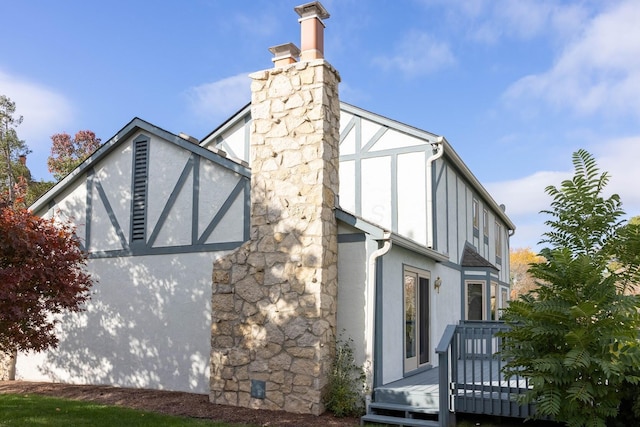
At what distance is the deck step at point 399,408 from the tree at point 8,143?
19.1 m

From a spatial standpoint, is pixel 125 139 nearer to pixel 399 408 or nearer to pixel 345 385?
pixel 345 385

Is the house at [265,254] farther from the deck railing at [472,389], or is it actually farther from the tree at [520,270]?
the tree at [520,270]

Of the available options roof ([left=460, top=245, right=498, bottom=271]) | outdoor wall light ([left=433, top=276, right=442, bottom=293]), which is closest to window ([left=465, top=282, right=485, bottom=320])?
roof ([left=460, top=245, right=498, bottom=271])

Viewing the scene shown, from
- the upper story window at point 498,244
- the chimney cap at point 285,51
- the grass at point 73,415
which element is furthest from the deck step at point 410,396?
the upper story window at point 498,244

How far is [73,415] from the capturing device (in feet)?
27.6

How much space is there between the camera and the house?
8.73 metres

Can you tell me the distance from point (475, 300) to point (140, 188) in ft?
32.2

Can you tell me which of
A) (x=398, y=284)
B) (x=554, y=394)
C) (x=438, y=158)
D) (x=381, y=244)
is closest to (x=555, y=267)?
(x=554, y=394)

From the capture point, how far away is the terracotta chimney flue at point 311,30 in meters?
9.28

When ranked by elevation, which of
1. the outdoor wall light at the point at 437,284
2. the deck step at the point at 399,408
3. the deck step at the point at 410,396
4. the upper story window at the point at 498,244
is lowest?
the deck step at the point at 399,408

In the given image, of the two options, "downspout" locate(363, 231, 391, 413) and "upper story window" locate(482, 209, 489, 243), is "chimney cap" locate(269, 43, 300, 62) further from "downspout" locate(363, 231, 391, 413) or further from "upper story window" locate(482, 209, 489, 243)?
"upper story window" locate(482, 209, 489, 243)

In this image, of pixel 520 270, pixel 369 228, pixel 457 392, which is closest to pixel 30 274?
pixel 369 228

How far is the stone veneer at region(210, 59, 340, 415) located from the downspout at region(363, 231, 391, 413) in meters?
0.57

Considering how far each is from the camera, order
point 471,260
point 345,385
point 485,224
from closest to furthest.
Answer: point 345,385 → point 471,260 → point 485,224
